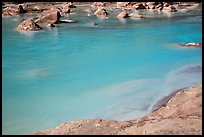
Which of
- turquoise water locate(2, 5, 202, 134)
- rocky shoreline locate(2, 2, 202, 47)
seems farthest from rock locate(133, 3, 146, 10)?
turquoise water locate(2, 5, 202, 134)

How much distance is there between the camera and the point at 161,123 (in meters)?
11.9

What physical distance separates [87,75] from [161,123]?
10.6 m

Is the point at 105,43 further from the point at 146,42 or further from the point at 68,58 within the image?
the point at 68,58

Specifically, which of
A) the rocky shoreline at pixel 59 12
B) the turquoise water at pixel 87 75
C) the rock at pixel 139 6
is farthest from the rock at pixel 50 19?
the rock at pixel 139 6

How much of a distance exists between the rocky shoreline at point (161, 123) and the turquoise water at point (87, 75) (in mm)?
1102

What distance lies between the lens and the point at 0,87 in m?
20.1

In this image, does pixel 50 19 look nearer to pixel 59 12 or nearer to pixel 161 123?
pixel 59 12

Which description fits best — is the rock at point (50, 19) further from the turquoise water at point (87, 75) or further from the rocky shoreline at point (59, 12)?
the turquoise water at point (87, 75)

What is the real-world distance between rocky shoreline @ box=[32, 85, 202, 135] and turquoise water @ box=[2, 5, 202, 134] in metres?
1.10

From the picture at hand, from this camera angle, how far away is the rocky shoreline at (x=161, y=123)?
37.0 feet

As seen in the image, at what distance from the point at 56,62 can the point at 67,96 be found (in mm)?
7969

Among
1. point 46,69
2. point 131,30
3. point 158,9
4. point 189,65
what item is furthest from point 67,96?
point 158,9

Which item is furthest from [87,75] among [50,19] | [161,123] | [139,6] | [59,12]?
[139,6]

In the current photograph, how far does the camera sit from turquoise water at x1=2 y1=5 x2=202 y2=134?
16359mm
